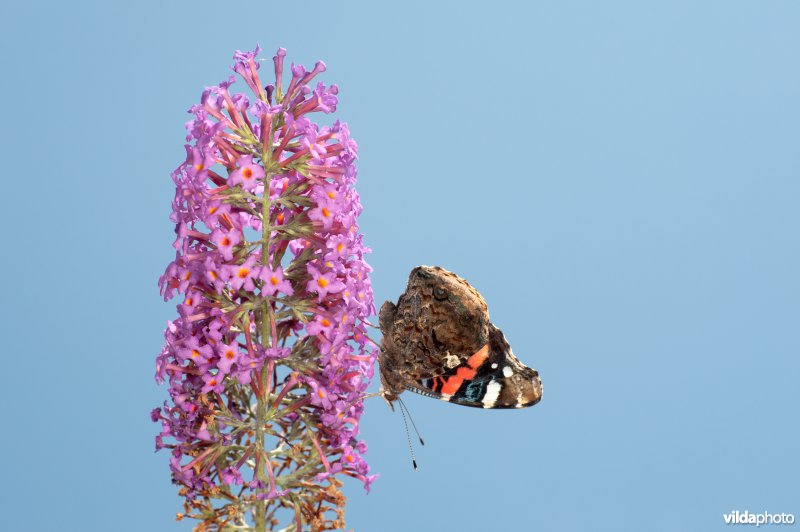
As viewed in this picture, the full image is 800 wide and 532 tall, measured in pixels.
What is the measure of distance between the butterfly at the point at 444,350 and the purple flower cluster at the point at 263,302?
387 mm

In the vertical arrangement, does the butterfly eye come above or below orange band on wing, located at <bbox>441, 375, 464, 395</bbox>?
above

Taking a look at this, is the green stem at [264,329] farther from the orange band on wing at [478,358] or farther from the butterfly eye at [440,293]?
the orange band on wing at [478,358]

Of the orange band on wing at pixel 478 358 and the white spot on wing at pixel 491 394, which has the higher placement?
the orange band on wing at pixel 478 358

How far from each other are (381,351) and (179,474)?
1308mm

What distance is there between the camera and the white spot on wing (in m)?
5.04

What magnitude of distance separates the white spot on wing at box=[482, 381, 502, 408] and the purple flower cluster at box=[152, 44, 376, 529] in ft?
2.61

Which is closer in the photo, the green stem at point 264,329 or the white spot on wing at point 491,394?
the green stem at point 264,329

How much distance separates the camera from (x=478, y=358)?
5.10 m

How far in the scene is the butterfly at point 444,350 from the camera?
4.99 m

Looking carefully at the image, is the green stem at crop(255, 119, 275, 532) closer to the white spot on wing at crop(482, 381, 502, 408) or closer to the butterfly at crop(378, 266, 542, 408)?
the butterfly at crop(378, 266, 542, 408)

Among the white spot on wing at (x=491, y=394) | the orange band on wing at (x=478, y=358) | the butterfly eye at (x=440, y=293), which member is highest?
the butterfly eye at (x=440, y=293)

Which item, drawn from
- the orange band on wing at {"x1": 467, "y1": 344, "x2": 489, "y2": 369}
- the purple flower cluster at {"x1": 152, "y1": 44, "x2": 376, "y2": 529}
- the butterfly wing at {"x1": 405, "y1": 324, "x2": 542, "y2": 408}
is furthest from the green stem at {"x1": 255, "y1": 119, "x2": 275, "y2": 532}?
the orange band on wing at {"x1": 467, "y1": 344, "x2": 489, "y2": 369}

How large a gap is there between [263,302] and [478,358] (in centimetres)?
141

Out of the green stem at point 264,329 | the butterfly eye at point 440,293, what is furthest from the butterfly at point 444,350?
the green stem at point 264,329
